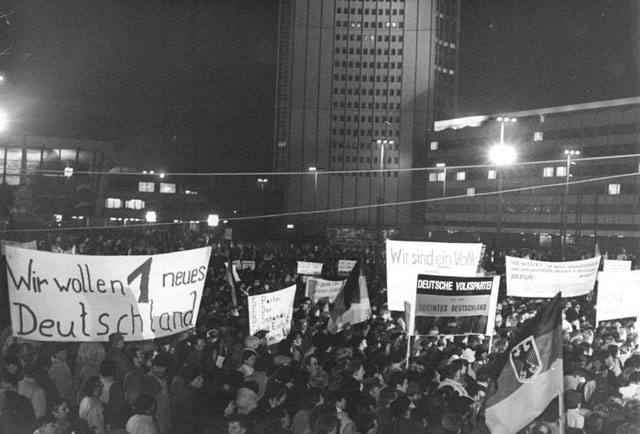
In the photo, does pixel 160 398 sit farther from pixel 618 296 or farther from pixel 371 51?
pixel 371 51

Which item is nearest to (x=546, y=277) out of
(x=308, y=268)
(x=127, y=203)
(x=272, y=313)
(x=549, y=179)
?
(x=272, y=313)

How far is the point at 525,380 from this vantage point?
557 cm

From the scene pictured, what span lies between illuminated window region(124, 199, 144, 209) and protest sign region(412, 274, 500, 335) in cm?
8152

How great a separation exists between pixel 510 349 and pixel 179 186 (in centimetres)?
9079

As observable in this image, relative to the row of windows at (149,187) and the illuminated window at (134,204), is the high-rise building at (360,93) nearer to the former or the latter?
the row of windows at (149,187)

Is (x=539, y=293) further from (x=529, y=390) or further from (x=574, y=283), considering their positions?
(x=529, y=390)

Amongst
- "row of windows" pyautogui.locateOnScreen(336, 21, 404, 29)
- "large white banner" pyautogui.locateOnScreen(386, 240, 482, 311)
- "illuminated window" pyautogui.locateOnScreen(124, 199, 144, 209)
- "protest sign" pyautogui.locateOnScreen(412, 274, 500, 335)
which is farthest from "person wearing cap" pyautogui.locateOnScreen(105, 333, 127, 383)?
"row of windows" pyautogui.locateOnScreen(336, 21, 404, 29)

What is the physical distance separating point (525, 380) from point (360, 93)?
334 ft

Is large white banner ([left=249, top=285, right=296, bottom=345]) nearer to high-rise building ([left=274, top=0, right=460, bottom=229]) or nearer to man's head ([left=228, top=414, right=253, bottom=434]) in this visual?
man's head ([left=228, top=414, right=253, bottom=434])

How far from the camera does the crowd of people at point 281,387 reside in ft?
20.5

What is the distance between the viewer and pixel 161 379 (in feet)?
Result: 24.3

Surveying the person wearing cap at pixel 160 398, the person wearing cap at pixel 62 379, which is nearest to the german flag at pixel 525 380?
the person wearing cap at pixel 160 398

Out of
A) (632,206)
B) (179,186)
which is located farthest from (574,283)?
(179,186)

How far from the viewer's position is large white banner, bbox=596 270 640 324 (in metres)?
12.3
